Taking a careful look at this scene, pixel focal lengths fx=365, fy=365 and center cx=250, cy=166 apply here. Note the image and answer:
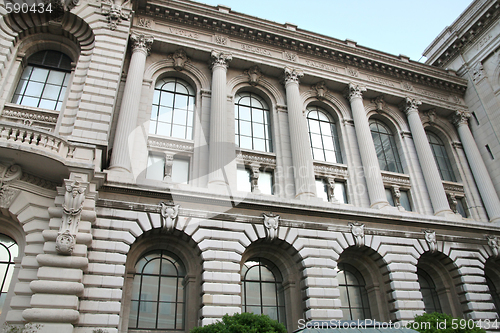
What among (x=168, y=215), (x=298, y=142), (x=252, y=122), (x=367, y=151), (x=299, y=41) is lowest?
(x=168, y=215)

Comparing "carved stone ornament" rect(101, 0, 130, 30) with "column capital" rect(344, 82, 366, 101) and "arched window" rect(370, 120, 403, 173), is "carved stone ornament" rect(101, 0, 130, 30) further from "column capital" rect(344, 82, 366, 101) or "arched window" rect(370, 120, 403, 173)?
"arched window" rect(370, 120, 403, 173)

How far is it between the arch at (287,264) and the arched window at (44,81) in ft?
42.2

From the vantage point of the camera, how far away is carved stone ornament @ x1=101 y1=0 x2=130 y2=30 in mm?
20734

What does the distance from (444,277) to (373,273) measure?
16.1ft

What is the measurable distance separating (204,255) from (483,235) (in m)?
17.5

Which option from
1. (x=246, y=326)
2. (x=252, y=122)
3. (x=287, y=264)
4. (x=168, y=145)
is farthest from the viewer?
(x=252, y=122)

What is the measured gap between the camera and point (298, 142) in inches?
856

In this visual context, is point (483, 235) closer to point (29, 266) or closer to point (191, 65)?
point (191, 65)

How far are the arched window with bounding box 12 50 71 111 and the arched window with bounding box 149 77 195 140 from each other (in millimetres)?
4997

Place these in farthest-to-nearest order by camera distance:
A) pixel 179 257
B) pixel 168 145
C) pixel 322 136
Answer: pixel 322 136 → pixel 168 145 → pixel 179 257

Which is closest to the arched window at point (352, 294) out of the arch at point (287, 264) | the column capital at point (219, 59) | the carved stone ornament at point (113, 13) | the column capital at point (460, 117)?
the arch at point (287, 264)

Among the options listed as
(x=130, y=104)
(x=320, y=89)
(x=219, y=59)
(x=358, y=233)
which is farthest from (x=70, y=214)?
(x=320, y=89)

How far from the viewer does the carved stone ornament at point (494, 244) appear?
866 inches

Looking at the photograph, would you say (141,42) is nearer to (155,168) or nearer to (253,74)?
(253,74)
